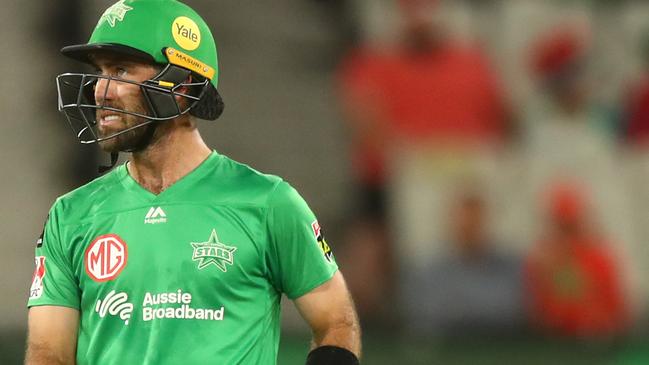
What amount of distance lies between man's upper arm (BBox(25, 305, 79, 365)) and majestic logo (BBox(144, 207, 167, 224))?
13.5 inches

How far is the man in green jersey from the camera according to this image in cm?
404

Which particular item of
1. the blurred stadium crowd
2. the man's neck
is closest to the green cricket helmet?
the man's neck

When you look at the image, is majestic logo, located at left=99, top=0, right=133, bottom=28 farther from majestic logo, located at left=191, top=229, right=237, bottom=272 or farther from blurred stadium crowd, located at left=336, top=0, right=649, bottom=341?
blurred stadium crowd, located at left=336, top=0, right=649, bottom=341

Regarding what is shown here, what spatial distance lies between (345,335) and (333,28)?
7.11 m

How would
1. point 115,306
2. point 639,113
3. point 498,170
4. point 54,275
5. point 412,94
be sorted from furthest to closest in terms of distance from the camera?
point 639,113 < point 498,170 < point 412,94 < point 54,275 < point 115,306

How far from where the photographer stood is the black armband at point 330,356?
161 inches

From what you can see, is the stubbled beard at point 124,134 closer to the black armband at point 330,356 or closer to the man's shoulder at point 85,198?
the man's shoulder at point 85,198

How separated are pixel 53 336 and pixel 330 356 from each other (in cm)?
80

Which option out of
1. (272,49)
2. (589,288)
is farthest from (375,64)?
(589,288)

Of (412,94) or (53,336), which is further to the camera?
(412,94)

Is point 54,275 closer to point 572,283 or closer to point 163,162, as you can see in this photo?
point 163,162

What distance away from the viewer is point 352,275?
10.3 meters

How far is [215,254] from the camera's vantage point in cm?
406

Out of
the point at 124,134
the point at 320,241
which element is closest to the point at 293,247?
the point at 320,241
